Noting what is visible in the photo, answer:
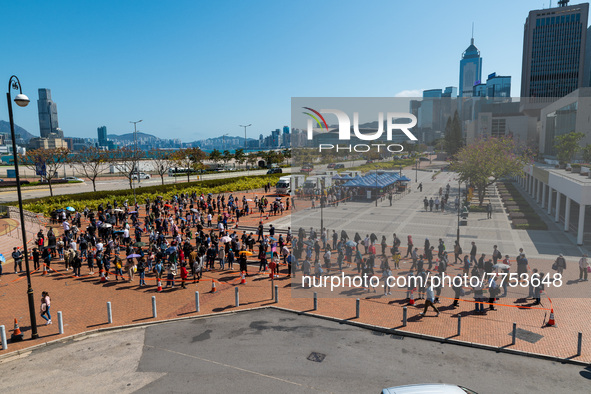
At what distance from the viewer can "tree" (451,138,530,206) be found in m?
40.0

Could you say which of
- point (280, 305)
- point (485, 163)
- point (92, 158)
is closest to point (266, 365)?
point (280, 305)

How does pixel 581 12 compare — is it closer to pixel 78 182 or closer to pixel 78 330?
pixel 78 182

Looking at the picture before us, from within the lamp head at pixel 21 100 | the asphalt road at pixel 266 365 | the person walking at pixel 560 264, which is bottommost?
the asphalt road at pixel 266 365

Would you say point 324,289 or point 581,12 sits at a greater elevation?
point 581,12

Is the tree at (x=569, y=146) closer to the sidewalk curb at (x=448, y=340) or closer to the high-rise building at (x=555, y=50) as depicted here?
the sidewalk curb at (x=448, y=340)

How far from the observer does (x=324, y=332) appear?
14172 mm

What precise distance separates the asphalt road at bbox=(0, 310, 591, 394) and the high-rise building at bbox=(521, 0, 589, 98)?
17481 centimetres

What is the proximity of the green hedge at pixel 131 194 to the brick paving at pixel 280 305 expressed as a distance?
61.4 ft

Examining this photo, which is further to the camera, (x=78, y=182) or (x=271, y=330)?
(x=78, y=182)

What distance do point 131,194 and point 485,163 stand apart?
133 ft

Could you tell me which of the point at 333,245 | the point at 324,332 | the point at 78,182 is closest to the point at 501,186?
the point at 333,245

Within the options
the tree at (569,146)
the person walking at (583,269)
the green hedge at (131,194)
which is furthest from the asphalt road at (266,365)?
the tree at (569,146)

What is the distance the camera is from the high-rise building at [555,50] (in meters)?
145

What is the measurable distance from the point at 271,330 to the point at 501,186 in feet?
186
